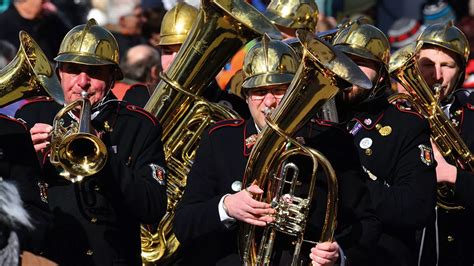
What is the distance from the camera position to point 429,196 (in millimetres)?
7648

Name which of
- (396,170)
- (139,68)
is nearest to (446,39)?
(396,170)

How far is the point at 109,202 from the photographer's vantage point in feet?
24.1

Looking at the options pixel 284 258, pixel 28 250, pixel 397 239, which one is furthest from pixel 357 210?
pixel 28 250

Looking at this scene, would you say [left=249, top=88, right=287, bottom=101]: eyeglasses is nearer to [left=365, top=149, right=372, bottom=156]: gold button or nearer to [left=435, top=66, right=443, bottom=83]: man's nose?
[left=365, top=149, right=372, bottom=156]: gold button

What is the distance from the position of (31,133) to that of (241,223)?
1092 millimetres

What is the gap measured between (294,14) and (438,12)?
19.1ft

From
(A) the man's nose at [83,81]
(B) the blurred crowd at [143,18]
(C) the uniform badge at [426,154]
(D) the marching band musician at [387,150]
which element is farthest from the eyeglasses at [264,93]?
(B) the blurred crowd at [143,18]

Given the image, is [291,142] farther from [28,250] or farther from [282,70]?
[28,250]

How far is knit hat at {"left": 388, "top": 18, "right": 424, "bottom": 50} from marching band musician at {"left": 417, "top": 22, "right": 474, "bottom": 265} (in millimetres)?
5501

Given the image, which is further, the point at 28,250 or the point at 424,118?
the point at 424,118

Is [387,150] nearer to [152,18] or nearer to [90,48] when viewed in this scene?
[90,48]

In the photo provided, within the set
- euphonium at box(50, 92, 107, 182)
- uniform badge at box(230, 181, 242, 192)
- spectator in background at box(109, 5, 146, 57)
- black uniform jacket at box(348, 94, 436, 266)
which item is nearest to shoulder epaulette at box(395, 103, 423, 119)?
black uniform jacket at box(348, 94, 436, 266)

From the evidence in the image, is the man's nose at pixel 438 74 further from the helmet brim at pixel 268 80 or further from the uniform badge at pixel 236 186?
the uniform badge at pixel 236 186

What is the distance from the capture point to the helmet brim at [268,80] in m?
7.14
